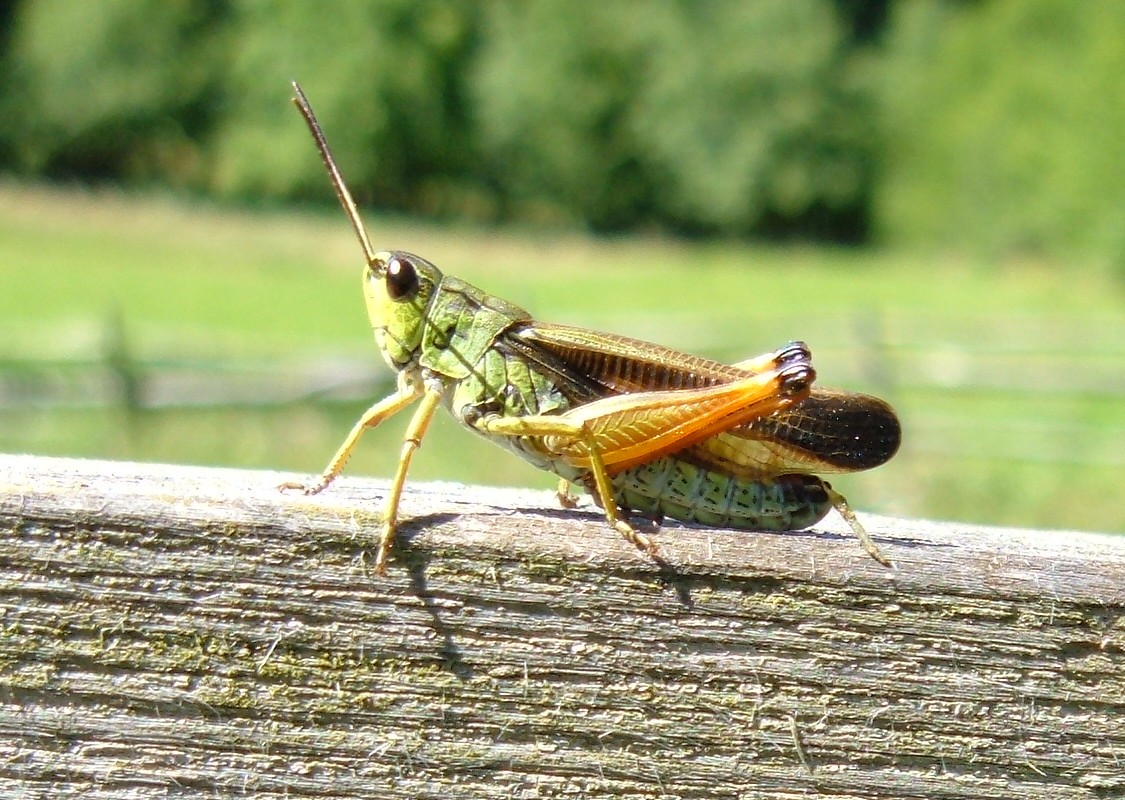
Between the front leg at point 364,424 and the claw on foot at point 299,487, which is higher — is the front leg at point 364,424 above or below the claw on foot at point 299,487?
above

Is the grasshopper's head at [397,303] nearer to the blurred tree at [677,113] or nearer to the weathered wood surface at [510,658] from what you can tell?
the weathered wood surface at [510,658]

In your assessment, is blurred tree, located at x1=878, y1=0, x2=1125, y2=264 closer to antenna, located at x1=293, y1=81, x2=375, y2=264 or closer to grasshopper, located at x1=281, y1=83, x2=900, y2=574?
grasshopper, located at x1=281, y1=83, x2=900, y2=574

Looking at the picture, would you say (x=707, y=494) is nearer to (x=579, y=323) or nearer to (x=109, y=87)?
(x=579, y=323)

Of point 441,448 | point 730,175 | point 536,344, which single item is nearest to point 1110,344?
point 441,448

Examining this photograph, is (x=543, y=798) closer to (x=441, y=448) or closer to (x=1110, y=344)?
(x=441, y=448)

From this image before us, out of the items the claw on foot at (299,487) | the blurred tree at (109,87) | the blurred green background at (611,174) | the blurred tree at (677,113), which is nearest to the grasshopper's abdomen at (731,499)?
the claw on foot at (299,487)

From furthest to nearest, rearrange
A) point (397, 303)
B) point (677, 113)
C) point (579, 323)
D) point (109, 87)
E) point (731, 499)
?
point (677, 113) < point (109, 87) < point (579, 323) < point (397, 303) < point (731, 499)

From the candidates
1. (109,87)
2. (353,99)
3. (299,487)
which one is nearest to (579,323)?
(299,487)
